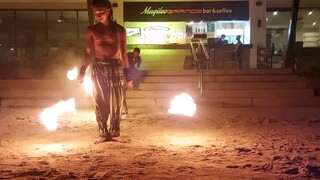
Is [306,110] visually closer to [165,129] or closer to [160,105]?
[160,105]

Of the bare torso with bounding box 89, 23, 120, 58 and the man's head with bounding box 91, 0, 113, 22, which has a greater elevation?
the man's head with bounding box 91, 0, 113, 22

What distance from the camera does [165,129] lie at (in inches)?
379

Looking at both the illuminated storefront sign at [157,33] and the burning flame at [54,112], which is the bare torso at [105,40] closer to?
the burning flame at [54,112]

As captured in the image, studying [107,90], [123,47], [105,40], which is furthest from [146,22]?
[107,90]

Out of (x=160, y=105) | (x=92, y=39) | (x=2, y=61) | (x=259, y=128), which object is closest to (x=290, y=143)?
(x=259, y=128)

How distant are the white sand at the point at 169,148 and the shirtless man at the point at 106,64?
0.55 metres

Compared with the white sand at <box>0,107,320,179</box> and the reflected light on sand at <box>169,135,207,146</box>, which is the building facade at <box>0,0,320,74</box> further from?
the reflected light on sand at <box>169,135,207,146</box>

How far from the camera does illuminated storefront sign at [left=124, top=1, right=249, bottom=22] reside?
2233cm

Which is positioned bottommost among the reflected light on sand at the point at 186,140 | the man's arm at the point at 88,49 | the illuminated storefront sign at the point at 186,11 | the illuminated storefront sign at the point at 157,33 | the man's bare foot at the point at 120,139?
the reflected light on sand at the point at 186,140

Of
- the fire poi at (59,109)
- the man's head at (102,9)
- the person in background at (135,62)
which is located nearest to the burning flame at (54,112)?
the fire poi at (59,109)

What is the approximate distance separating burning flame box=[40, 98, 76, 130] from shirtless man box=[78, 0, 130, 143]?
7.69 feet

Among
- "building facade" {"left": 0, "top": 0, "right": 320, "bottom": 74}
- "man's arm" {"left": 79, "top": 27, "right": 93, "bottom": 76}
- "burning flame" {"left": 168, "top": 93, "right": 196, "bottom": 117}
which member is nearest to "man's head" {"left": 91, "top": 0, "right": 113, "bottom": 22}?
"man's arm" {"left": 79, "top": 27, "right": 93, "bottom": 76}

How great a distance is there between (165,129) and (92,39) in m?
2.66

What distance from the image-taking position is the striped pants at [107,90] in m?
7.83
